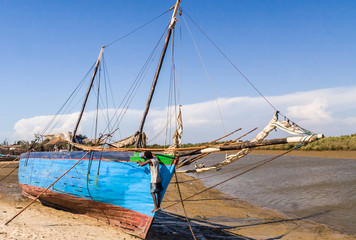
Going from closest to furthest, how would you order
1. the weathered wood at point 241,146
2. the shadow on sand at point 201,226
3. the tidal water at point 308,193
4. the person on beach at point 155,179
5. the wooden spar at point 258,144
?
the wooden spar at point 258,144 < the weathered wood at point 241,146 < the person on beach at point 155,179 < the shadow on sand at point 201,226 < the tidal water at point 308,193

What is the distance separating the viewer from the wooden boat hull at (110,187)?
8352 millimetres

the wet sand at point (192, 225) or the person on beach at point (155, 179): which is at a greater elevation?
the person on beach at point (155, 179)

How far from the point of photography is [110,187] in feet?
30.1

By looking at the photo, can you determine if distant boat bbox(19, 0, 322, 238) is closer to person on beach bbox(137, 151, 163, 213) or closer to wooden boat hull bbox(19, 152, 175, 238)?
wooden boat hull bbox(19, 152, 175, 238)

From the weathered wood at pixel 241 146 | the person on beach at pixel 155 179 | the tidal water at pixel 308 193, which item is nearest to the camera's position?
the weathered wood at pixel 241 146

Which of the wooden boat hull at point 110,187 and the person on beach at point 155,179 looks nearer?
the person on beach at point 155,179

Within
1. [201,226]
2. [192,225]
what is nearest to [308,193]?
[201,226]

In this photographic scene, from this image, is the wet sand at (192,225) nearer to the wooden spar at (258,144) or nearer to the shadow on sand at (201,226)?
the shadow on sand at (201,226)

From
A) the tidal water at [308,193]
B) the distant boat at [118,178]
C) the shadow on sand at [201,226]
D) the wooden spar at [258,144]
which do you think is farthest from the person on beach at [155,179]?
the tidal water at [308,193]

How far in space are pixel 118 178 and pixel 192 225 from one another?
3.25 metres

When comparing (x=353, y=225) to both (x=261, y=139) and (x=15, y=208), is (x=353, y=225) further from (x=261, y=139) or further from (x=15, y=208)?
(x=15, y=208)

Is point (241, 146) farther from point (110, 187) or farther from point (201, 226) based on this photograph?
point (110, 187)

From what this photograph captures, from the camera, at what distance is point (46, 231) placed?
8.11 metres

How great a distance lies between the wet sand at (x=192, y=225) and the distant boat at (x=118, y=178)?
1.59 ft
